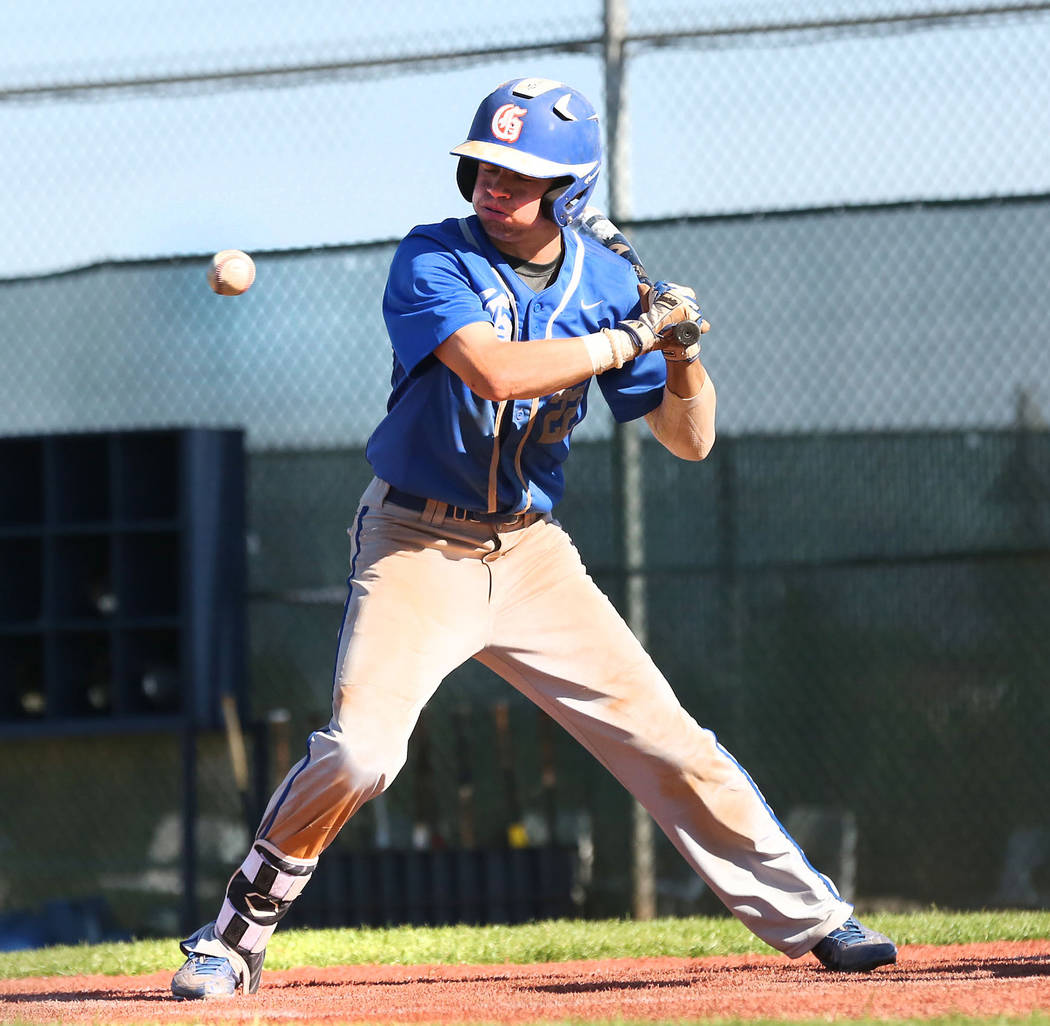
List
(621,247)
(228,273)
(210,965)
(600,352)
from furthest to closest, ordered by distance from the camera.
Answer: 1. (228,273)
2. (621,247)
3. (210,965)
4. (600,352)

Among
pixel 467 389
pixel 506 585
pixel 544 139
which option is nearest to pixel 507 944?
pixel 506 585

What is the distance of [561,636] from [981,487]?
3371mm

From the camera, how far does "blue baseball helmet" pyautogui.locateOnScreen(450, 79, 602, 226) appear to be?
3979 millimetres

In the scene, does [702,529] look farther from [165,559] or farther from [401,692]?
[401,692]

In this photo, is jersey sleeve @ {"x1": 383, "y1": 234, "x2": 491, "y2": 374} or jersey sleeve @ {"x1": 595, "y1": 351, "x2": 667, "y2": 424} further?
jersey sleeve @ {"x1": 595, "y1": 351, "x2": 667, "y2": 424}

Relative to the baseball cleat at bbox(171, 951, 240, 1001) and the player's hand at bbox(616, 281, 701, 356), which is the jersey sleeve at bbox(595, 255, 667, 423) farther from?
the baseball cleat at bbox(171, 951, 240, 1001)

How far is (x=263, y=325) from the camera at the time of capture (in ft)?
25.5

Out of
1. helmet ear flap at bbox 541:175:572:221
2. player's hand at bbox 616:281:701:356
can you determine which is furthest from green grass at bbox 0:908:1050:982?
helmet ear flap at bbox 541:175:572:221

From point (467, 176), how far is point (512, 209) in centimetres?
26

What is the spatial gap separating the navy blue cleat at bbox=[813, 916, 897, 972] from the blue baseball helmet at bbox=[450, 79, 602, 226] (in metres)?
1.97

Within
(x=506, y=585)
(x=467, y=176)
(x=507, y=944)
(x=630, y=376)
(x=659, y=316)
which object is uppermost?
(x=467, y=176)

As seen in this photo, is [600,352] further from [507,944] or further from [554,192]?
[507,944]

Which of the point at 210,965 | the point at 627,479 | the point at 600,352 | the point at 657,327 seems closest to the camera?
the point at 600,352

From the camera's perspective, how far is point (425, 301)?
392cm
